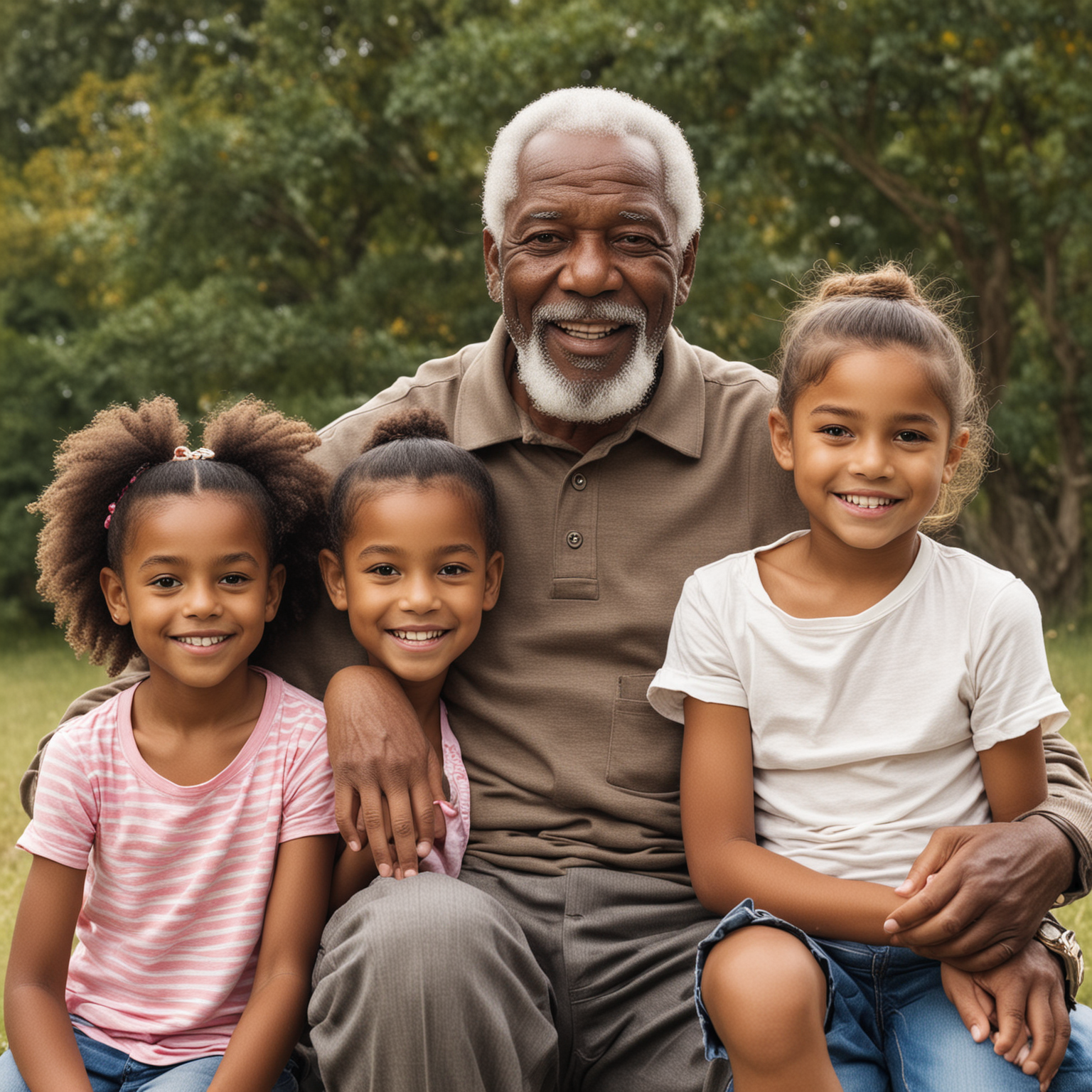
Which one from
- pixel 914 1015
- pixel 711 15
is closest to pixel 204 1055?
pixel 914 1015

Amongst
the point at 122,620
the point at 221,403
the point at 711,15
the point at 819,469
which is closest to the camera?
the point at 819,469

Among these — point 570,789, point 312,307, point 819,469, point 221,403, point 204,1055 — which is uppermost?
point 312,307

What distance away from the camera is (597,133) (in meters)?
2.86

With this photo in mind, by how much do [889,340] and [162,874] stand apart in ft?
5.59

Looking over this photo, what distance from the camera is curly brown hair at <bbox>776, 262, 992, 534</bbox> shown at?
7.53 feet

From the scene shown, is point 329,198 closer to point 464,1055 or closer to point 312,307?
point 312,307

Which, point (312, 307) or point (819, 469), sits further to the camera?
point (312, 307)

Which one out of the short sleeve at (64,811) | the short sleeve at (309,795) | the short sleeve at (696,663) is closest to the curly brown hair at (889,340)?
the short sleeve at (696,663)

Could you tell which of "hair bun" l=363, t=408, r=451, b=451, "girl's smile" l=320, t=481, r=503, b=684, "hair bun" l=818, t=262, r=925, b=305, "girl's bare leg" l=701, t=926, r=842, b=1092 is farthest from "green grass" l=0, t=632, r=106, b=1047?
"hair bun" l=818, t=262, r=925, b=305

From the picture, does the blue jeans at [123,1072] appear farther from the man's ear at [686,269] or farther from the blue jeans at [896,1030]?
the man's ear at [686,269]

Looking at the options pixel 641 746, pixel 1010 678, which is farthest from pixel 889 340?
pixel 641 746

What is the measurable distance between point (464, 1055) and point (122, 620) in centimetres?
110

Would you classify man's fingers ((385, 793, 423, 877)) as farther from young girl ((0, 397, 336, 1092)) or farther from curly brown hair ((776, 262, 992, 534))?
curly brown hair ((776, 262, 992, 534))

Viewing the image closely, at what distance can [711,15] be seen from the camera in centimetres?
951
